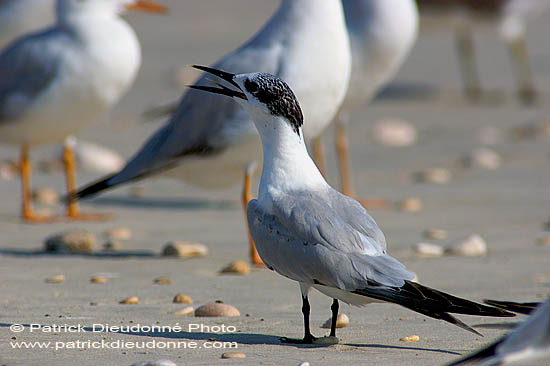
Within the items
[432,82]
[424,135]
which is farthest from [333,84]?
[432,82]

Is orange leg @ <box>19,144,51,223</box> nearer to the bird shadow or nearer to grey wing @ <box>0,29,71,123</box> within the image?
grey wing @ <box>0,29,71,123</box>

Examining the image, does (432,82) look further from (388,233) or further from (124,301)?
(124,301)

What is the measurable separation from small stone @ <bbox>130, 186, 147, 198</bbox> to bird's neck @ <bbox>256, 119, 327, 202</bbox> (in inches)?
144

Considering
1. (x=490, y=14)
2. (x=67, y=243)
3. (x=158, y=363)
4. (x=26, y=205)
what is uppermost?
(x=490, y=14)

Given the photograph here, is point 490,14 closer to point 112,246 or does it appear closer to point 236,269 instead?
point 112,246

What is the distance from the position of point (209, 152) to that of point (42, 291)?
1.35 metres

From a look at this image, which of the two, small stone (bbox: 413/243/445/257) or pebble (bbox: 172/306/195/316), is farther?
small stone (bbox: 413/243/445/257)

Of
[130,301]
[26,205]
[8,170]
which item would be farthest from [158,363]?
[8,170]

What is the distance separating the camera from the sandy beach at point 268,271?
11.7ft

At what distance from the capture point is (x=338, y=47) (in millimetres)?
5367

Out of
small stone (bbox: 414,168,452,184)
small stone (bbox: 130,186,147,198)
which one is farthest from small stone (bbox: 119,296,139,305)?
small stone (bbox: 414,168,452,184)

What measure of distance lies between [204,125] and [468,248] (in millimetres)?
1450

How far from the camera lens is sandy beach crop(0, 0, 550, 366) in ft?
11.7

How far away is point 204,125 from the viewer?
5.49 meters
